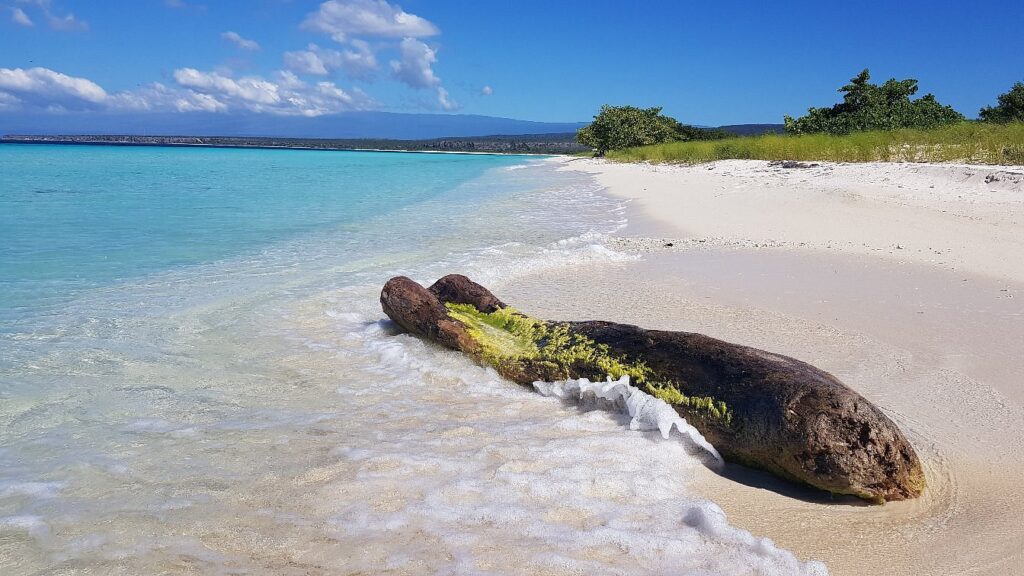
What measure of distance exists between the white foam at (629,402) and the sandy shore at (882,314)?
0.28m

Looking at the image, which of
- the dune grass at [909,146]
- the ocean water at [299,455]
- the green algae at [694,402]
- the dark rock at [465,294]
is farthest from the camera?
the dune grass at [909,146]

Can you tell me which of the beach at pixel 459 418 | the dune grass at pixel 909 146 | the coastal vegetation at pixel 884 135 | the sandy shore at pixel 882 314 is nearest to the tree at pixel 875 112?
the coastal vegetation at pixel 884 135

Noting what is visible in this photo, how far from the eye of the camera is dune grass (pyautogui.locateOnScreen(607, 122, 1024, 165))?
45.2ft

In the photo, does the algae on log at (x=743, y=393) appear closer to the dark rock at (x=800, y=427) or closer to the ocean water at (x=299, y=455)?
the dark rock at (x=800, y=427)

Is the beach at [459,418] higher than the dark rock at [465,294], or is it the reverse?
the dark rock at [465,294]

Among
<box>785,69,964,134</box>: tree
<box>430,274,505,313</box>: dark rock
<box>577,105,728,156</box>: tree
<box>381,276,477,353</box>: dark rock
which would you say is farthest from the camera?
<box>577,105,728,156</box>: tree

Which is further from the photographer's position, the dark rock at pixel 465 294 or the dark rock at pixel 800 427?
the dark rock at pixel 465 294

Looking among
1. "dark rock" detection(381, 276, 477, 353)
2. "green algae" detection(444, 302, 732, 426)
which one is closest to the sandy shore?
"green algae" detection(444, 302, 732, 426)

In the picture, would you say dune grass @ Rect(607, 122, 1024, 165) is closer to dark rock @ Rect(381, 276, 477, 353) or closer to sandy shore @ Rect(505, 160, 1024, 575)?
sandy shore @ Rect(505, 160, 1024, 575)

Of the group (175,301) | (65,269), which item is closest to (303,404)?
(175,301)

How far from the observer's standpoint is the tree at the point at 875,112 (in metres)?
23.6

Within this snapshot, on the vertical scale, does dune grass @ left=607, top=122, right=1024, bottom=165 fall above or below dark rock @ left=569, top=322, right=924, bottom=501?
above

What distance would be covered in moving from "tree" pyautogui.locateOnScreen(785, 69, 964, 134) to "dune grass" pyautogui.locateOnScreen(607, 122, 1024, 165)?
10.2 ft

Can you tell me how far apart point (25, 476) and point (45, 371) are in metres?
1.61
